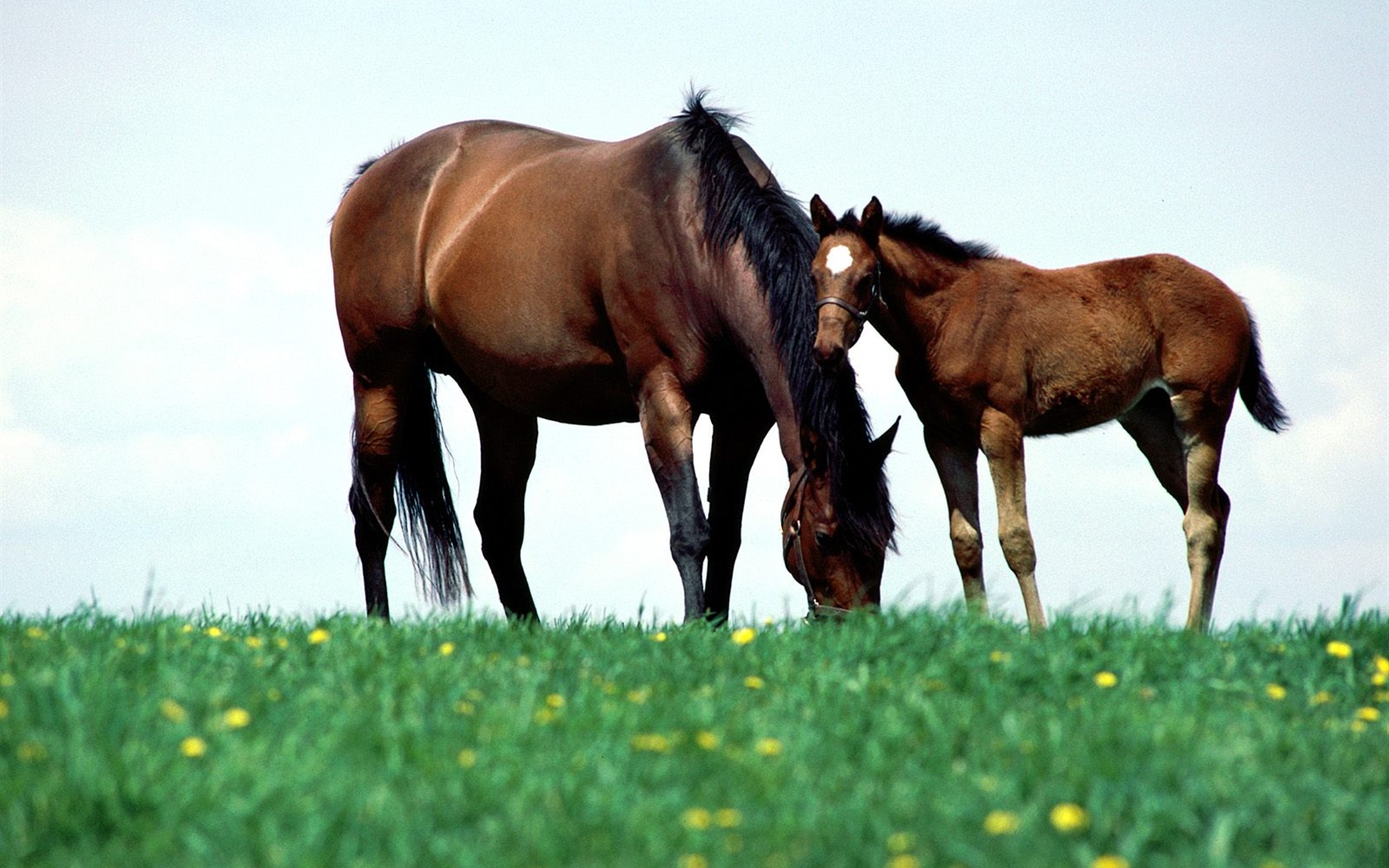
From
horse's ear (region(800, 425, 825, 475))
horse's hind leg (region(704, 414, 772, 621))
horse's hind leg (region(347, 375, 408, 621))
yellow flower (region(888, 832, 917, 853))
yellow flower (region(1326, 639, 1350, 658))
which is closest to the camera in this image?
yellow flower (region(888, 832, 917, 853))

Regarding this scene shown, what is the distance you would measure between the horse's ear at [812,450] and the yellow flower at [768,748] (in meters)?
3.00

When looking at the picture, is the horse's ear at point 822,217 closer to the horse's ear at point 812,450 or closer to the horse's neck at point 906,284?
the horse's neck at point 906,284

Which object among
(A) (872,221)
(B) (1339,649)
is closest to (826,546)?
(A) (872,221)

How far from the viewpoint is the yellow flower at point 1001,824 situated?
11.5ft

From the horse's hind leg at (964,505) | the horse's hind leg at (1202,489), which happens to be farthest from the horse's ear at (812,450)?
the horse's hind leg at (1202,489)

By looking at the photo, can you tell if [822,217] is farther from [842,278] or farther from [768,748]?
[768,748]

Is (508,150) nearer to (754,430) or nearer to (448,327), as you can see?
(448,327)

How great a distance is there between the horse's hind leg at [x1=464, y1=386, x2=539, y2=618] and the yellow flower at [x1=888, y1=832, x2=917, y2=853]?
21.8 feet

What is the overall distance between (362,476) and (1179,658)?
587 cm

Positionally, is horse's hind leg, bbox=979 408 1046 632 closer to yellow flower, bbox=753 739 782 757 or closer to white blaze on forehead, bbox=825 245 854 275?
white blaze on forehead, bbox=825 245 854 275

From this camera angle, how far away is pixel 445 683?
16.2ft

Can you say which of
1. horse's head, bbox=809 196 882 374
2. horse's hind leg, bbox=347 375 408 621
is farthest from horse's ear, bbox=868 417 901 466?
horse's hind leg, bbox=347 375 408 621

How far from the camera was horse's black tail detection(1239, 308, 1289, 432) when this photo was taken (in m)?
8.89

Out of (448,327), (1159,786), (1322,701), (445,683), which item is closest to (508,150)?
(448,327)
